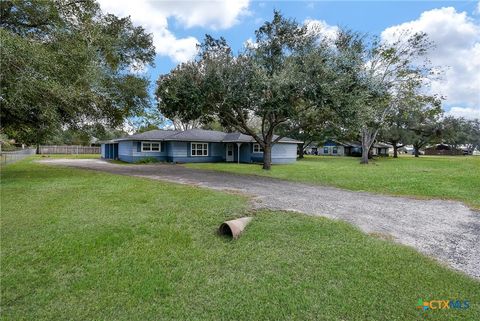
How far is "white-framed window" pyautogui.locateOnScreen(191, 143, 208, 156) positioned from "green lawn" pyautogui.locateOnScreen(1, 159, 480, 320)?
19.0 metres

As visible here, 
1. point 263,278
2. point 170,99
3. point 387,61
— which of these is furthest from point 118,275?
point 387,61

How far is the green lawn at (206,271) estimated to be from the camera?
2785 millimetres

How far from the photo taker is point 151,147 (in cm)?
2347

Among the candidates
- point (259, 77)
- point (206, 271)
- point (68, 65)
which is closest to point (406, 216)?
point (206, 271)

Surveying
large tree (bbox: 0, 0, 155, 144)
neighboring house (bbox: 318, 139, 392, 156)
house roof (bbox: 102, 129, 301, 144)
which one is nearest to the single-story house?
neighboring house (bbox: 318, 139, 392, 156)

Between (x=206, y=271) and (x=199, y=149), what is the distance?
21832mm

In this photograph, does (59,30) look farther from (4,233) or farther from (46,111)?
(4,233)

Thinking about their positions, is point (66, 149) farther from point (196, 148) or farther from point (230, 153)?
point (230, 153)

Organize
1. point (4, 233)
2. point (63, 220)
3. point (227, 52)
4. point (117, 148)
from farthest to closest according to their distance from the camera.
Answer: point (117, 148), point (227, 52), point (63, 220), point (4, 233)

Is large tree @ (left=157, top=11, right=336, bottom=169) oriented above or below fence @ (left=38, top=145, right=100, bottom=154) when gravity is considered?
above

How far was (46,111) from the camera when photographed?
864cm

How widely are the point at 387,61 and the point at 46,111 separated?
24.2 metres
